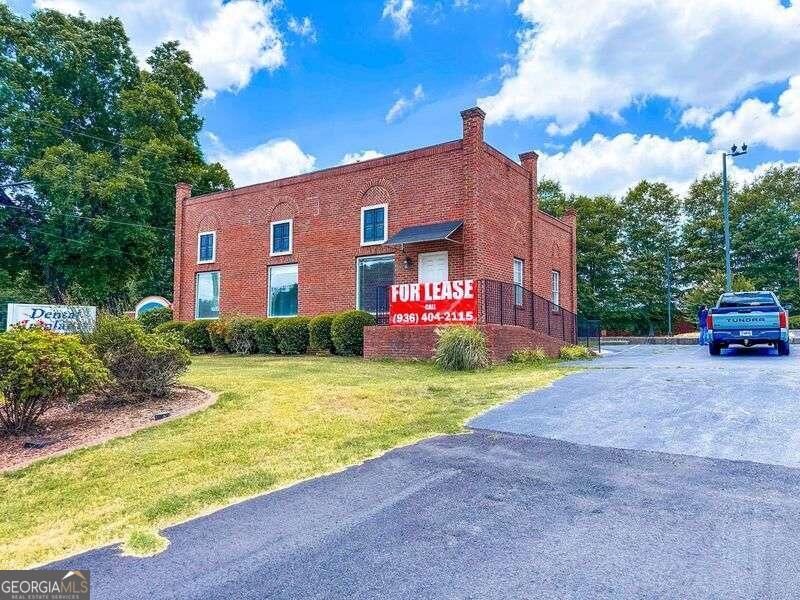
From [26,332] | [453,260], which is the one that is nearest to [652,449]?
[26,332]

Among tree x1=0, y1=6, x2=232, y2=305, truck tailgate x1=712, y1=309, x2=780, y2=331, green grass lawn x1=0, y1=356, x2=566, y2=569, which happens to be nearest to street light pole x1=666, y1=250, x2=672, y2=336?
truck tailgate x1=712, y1=309, x2=780, y2=331

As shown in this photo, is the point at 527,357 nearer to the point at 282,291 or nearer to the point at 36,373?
the point at 282,291

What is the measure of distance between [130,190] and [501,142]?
16975mm

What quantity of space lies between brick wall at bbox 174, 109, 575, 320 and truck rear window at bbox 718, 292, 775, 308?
5680 millimetres

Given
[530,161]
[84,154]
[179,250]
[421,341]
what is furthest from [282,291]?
[84,154]

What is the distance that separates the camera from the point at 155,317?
21.2 metres

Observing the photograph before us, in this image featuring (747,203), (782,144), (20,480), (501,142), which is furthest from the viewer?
(747,203)

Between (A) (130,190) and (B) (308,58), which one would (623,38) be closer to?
(B) (308,58)

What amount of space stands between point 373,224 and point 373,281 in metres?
1.84

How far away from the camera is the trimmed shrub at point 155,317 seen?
20.9 meters

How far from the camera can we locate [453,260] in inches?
591

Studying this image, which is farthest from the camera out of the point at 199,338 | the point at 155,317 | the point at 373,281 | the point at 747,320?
the point at 155,317

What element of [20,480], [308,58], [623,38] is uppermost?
[308,58]

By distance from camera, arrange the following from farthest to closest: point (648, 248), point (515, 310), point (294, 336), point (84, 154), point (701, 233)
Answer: point (648, 248)
point (701, 233)
point (84, 154)
point (294, 336)
point (515, 310)
